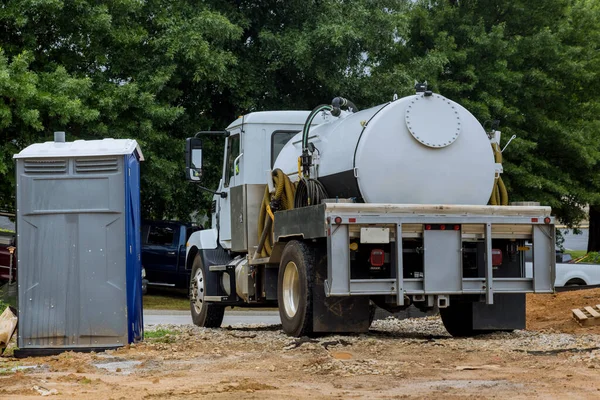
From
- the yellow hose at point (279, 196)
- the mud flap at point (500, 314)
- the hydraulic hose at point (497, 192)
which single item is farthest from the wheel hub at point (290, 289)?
the hydraulic hose at point (497, 192)

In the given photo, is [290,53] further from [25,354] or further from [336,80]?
[25,354]

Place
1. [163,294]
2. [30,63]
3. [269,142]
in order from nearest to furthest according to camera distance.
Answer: [269,142] → [30,63] → [163,294]

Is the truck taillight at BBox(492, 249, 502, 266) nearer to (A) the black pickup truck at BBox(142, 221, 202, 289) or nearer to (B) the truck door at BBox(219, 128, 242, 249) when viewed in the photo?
(B) the truck door at BBox(219, 128, 242, 249)

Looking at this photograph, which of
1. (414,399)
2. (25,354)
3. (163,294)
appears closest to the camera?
(414,399)

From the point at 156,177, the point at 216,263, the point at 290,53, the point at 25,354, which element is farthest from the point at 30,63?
the point at 25,354

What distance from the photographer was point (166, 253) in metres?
27.0

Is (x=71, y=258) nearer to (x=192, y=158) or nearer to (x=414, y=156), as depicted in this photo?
(x=192, y=158)

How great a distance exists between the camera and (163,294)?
2869 centimetres

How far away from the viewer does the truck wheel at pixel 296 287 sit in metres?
12.6

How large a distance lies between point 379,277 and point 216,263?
471cm

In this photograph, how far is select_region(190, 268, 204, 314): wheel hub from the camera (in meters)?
17.1

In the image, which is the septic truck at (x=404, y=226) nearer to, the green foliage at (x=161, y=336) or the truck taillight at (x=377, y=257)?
the truck taillight at (x=377, y=257)

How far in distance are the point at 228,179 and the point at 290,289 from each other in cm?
372

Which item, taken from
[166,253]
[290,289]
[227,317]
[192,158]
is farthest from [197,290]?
[166,253]
